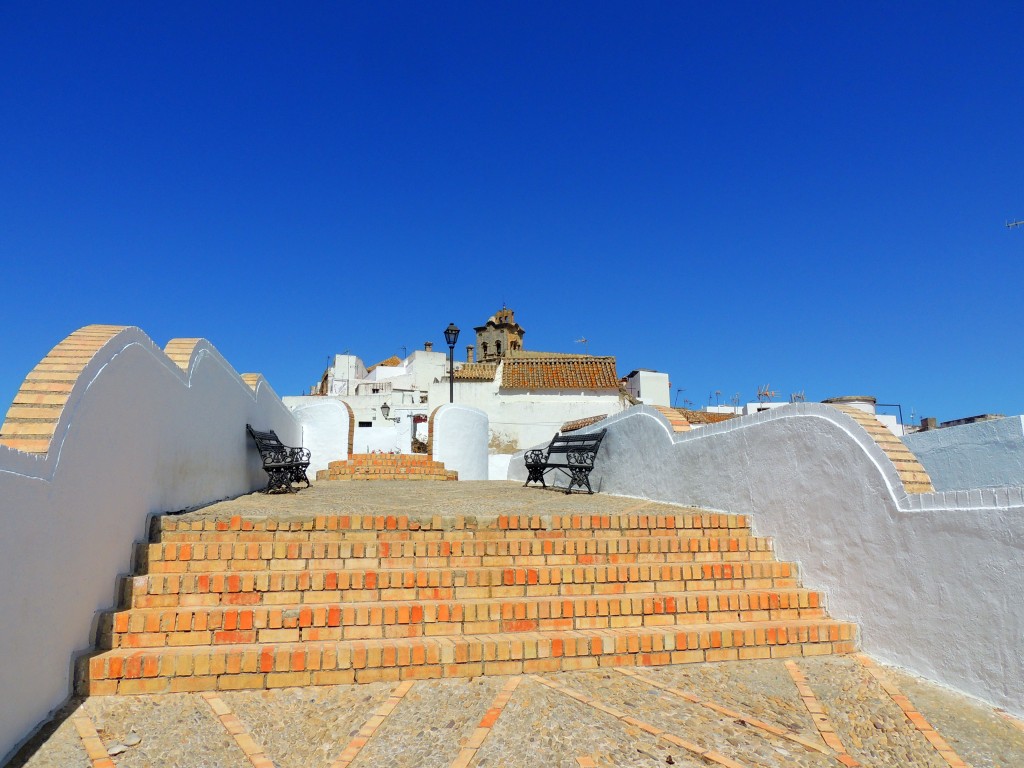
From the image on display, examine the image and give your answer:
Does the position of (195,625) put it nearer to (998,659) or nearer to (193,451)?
(193,451)

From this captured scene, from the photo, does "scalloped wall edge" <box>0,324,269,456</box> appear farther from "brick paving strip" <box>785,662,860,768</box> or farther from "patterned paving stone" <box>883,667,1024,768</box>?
"patterned paving stone" <box>883,667,1024,768</box>

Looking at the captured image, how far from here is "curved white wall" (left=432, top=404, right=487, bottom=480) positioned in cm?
1415

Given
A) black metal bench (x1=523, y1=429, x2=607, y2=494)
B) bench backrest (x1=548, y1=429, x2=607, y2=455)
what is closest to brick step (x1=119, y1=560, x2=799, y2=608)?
black metal bench (x1=523, y1=429, x2=607, y2=494)

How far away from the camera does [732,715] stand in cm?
331

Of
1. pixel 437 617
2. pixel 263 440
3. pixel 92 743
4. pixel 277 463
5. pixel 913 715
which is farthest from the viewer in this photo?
pixel 263 440

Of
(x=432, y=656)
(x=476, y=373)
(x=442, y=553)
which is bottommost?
(x=432, y=656)

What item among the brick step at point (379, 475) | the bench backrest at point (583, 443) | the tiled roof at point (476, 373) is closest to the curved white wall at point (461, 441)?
the brick step at point (379, 475)

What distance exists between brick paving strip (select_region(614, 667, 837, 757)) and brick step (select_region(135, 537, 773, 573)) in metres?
1.17

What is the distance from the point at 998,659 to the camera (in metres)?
3.37

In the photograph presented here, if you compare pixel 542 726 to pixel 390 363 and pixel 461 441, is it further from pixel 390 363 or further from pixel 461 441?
pixel 390 363

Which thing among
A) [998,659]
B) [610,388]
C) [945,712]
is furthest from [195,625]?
[610,388]

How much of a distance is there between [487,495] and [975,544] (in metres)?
5.56

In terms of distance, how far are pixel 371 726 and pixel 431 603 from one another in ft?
3.41

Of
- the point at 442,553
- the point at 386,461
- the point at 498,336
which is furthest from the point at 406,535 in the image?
the point at 498,336
